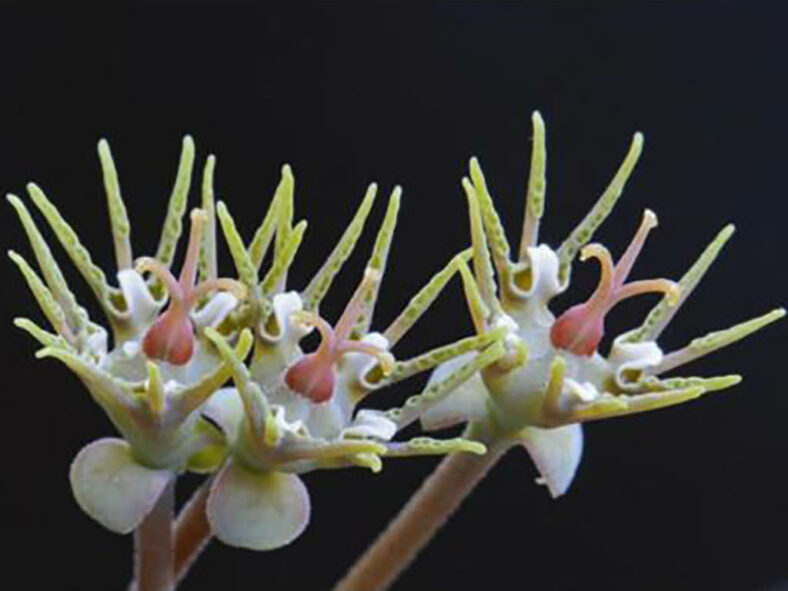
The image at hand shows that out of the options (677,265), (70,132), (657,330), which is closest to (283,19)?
(70,132)

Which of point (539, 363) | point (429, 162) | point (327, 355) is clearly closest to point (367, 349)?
point (327, 355)

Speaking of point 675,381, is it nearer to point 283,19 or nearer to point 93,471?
point 93,471

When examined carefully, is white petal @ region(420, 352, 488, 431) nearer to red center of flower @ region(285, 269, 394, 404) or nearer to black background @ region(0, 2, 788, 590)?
red center of flower @ region(285, 269, 394, 404)

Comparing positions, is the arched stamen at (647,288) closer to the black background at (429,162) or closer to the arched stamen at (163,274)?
the arched stamen at (163,274)

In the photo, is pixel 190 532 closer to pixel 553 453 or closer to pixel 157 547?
pixel 157 547

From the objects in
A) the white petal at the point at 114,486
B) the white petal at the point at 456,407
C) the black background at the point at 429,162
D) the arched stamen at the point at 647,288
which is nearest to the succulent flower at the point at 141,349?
the white petal at the point at 114,486

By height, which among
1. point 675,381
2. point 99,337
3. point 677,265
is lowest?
point 677,265

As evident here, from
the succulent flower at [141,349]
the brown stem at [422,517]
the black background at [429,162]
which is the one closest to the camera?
the succulent flower at [141,349]
